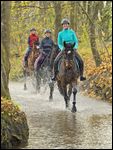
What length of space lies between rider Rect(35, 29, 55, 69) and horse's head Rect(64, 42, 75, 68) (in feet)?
14.8

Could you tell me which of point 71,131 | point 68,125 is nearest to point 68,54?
point 68,125

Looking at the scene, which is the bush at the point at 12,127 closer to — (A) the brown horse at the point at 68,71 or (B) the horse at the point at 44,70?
(A) the brown horse at the point at 68,71

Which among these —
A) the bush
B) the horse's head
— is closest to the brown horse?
the horse's head

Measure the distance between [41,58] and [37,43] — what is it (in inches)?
65.2

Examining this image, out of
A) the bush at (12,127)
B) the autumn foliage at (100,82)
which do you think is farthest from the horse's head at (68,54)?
the bush at (12,127)

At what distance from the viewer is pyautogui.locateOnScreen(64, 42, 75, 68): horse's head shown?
571 inches

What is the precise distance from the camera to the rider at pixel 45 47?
765 inches

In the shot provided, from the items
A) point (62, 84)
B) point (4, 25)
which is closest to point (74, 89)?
point (62, 84)

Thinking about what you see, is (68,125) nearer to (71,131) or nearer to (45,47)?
(71,131)

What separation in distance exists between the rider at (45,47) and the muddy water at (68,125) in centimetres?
327

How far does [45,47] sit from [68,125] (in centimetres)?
828

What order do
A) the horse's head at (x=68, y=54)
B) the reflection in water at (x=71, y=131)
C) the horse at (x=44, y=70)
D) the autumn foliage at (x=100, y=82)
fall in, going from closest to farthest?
the reflection in water at (x=71, y=131), the horse's head at (x=68, y=54), the autumn foliage at (x=100, y=82), the horse at (x=44, y=70)

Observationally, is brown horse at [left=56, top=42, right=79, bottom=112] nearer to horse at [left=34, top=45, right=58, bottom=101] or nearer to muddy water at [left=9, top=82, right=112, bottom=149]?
muddy water at [left=9, top=82, right=112, bottom=149]

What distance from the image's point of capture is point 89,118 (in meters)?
13.1
